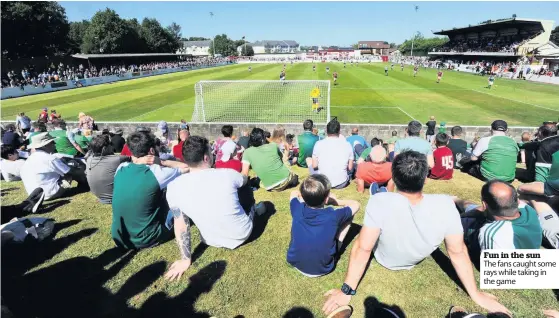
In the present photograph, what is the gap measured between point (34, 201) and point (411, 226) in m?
6.61

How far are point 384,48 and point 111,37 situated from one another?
15922 centimetres

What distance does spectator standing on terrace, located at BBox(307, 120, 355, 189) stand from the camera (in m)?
6.15

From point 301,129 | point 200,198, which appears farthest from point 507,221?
point 301,129

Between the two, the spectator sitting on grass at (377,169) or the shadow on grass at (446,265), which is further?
the spectator sitting on grass at (377,169)

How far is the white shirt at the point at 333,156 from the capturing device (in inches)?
242

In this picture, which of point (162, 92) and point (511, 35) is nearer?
point (162, 92)

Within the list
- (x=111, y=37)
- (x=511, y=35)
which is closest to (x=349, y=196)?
(x=511, y=35)

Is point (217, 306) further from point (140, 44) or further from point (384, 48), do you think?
Answer: point (384, 48)

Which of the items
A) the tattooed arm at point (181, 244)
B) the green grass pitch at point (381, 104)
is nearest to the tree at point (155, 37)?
the green grass pitch at point (381, 104)

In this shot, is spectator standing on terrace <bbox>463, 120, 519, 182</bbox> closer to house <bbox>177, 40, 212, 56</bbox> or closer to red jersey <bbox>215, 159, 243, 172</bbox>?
red jersey <bbox>215, 159, 243, 172</bbox>

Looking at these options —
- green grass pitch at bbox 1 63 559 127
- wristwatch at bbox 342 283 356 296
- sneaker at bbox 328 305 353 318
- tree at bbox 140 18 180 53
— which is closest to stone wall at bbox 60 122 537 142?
green grass pitch at bbox 1 63 559 127

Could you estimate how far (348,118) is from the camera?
17.1 metres

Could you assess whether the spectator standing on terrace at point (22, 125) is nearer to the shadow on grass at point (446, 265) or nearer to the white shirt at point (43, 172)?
the white shirt at point (43, 172)

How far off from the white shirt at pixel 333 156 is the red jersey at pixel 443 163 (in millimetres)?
2236
